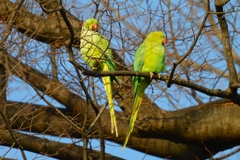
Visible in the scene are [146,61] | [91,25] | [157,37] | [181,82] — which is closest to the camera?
[181,82]

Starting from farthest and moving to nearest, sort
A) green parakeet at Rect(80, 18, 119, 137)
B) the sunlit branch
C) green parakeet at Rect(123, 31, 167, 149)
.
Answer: green parakeet at Rect(123, 31, 167, 149), green parakeet at Rect(80, 18, 119, 137), the sunlit branch

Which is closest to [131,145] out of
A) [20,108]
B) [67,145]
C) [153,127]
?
[153,127]

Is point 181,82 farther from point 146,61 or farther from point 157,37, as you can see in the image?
point 157,37

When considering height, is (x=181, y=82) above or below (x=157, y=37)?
below

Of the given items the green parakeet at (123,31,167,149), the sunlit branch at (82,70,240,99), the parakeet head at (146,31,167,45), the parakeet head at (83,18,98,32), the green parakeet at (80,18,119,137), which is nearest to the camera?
the sunlit branch at (82,70,240,99)

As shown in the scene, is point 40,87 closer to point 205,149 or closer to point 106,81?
point 106,81

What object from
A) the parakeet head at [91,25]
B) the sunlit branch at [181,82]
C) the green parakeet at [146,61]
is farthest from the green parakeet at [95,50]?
the sunlit branch at [181,82]

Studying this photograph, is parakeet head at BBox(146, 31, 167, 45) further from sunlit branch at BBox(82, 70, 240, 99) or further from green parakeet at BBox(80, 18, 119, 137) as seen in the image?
sunlit branch at BBox(82, 70, 240, 99)

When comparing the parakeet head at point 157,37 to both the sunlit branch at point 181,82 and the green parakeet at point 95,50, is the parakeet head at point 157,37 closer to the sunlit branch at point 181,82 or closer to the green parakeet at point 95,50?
the green parakeet at point 95,50

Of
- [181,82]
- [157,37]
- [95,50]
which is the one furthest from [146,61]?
[181,82]

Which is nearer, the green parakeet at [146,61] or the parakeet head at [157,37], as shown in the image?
the green parakeet at [146,61]

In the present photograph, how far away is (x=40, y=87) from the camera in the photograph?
678cm

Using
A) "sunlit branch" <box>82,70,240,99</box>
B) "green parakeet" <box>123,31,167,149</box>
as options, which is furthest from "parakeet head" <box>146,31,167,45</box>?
"sunlit branch" <box>82,70,240,99</box>

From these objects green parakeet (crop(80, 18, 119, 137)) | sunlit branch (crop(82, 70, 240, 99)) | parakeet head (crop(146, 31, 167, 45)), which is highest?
parakeet head (crop(146, 31, 167, 45))
